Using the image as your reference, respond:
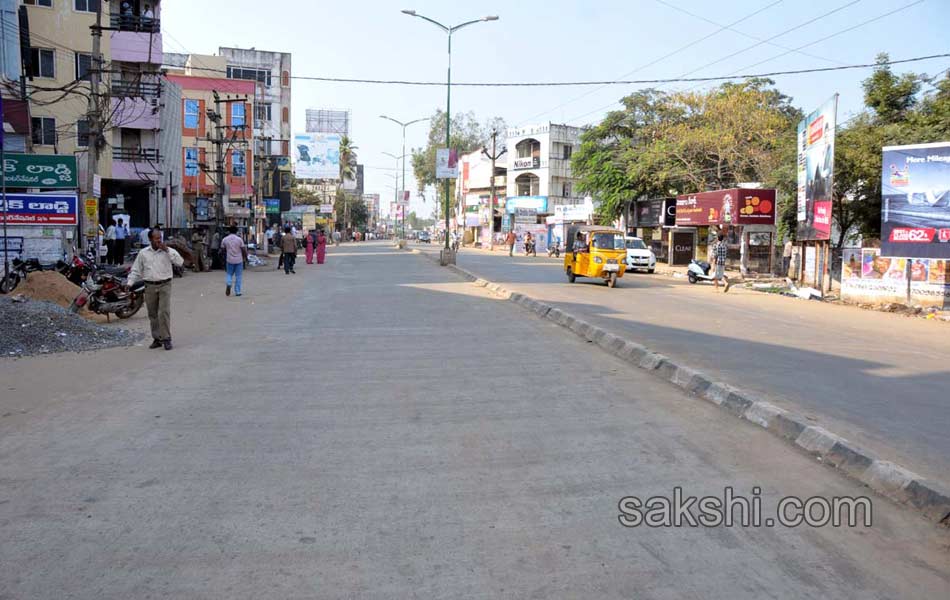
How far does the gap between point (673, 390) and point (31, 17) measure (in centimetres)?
3663

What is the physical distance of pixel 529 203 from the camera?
234ft

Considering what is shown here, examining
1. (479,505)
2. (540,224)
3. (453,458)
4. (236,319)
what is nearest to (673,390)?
(453,458)

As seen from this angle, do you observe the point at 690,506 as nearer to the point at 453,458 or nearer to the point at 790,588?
the point at 790,588

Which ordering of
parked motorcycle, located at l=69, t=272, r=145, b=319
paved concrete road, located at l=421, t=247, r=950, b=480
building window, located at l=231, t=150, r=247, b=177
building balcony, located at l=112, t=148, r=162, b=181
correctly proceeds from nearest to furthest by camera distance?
paved concrete road, located at l=421, t=247, r=950, b=480
parked motorcycle, located at l=69, t=272, r=145, b=319
building balcony, located at l=112, t=148, r=162, b=181
building window, located at l=231, t=150, r=247, b=177

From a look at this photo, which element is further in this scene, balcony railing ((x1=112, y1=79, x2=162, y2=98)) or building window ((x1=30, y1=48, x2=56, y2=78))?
balcony railing ((x1=112, y1=79, x2=162, y2=98))

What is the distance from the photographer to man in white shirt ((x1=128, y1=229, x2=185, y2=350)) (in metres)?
11.1

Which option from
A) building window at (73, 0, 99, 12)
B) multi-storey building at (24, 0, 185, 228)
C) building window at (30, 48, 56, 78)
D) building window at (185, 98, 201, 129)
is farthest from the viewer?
building window at (185, 98, 201, 129)

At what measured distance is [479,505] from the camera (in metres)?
4.77

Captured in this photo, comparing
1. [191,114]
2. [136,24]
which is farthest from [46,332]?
[191,114]

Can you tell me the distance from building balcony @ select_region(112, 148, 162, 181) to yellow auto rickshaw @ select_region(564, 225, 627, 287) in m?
24.0

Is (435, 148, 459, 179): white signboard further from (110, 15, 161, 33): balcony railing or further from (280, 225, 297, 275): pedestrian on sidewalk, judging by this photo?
(110, 15, 161, 33): balcony railing

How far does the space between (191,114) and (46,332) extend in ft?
159

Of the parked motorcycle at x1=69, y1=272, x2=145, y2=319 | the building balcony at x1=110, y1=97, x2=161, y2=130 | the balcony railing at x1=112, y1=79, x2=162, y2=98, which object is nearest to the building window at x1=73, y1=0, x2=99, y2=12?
the balcony railing at x1=112, y1=79, x2=162, y2=98

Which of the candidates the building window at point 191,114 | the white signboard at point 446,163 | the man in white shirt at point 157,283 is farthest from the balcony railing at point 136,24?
the man in white shirt at point 157,283
